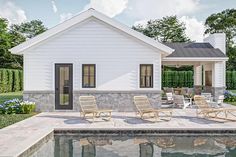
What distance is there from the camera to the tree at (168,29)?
161 ft

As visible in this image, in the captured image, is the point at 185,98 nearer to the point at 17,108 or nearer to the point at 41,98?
the point at 41,98

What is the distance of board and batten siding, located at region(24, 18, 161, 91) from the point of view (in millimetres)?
16750

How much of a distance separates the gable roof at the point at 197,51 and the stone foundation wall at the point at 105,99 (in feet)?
13.5

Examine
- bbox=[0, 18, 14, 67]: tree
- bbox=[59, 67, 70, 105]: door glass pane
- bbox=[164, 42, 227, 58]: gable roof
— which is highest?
bbox=[0, 18, 14, 67]: tree

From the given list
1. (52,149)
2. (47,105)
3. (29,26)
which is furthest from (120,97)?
(29,26)

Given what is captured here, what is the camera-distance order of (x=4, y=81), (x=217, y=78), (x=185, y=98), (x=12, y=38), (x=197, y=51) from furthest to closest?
1. (x=12, y=38)
2. (x=4, y=81)
3. (x=217, y=78)
4. (x=197, y=51)
5. (x=185, y=98)

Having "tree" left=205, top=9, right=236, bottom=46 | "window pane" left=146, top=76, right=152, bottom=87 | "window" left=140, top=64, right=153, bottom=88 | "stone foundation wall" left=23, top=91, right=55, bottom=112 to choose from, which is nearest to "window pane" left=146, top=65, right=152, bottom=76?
"window" left=140, top=64, right=153, bottom=88

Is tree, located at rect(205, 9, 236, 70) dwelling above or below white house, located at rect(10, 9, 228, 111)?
above

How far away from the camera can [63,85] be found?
16734 mm

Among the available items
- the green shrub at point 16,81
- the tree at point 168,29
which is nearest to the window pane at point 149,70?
the green shrub at point 16,81

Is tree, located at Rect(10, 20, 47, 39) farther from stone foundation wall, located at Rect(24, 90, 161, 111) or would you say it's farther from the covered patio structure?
stone foundation wall, located at Rect(24, 90, 161, 111)

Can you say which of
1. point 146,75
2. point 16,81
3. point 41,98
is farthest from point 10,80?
point 146,75

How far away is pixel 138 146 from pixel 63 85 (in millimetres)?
7927

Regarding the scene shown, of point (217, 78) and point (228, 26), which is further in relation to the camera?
point (228, 26)
